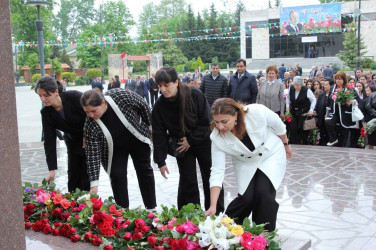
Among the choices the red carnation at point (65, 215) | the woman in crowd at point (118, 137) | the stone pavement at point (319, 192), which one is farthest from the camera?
the stone pavement at point (319, 192)

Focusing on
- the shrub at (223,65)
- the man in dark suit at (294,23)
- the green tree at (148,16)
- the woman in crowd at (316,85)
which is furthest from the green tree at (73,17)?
the woman in crowd at (316,85)

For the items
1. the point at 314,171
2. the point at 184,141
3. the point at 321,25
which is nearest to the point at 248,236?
the point at 184,141

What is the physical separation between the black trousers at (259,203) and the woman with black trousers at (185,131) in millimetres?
1029

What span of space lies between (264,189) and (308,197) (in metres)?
2.80

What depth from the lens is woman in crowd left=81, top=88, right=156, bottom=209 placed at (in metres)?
4.50

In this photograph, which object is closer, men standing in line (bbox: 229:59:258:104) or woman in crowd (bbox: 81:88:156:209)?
woman in crowd (bbox: 81:88:156:209)

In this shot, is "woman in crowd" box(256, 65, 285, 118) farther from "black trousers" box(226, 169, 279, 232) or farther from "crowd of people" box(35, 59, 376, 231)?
"black trousers" box(226, 169, 279, 232)

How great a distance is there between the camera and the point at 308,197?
6.29 metres

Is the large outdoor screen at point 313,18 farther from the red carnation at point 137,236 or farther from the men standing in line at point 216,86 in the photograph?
the red carnation at point 137,236

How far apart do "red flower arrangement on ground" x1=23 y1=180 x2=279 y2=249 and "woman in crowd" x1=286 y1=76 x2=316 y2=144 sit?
696 cm

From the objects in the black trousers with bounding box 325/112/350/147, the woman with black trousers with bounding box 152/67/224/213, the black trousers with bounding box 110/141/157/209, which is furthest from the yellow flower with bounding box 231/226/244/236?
the black trousers with bounding box 325/112/350/147

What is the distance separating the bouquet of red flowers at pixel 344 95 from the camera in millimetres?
9398

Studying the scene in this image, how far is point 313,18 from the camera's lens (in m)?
45.2

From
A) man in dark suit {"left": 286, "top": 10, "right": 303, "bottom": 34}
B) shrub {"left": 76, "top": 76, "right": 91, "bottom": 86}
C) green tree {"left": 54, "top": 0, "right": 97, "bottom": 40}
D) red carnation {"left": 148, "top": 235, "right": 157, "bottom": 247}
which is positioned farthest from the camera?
green tree {"left": 54, "top": 0, "right": 97, "bottom": 40}
